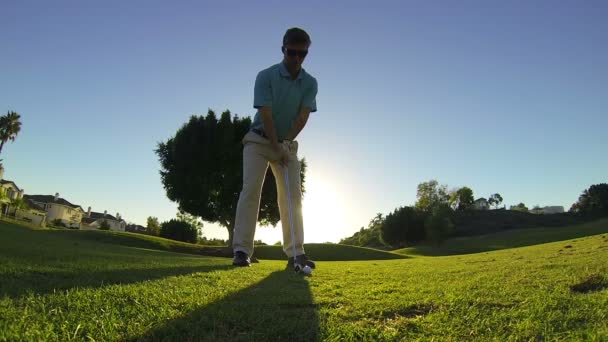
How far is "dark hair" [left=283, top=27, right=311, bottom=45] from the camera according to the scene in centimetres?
595

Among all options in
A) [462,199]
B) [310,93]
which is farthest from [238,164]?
[462,199]

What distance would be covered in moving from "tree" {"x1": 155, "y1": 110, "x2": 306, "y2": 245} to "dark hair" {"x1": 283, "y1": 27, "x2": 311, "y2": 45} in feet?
86.5

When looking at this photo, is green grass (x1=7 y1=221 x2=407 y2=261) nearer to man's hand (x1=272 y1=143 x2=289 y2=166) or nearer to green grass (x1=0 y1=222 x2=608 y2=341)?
man's hand (x1=272 y1=143 x2=289 y2=166)

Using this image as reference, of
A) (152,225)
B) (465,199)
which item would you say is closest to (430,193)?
(465,199)

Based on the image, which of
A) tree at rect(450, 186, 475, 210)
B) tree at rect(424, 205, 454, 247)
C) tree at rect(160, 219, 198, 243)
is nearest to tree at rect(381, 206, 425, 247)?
tree at rect(424, 205, 454, 247)

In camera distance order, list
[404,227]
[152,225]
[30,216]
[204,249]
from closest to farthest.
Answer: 1. [204,249]
2. [404,227]
3. [152,225]
4. [30,216]

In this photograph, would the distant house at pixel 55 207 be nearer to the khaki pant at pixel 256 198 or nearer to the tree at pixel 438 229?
the tree at pixel 438 229

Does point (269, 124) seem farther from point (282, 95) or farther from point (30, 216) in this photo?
point (30, 216)

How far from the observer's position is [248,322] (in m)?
2.65

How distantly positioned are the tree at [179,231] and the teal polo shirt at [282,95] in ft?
162

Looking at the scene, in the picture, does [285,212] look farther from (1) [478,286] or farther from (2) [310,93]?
(1) [478,286]

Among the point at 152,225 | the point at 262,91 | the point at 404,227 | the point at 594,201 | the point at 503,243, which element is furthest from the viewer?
the point at 594,201

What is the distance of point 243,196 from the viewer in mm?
6246

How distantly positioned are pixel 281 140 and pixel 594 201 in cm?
11209
